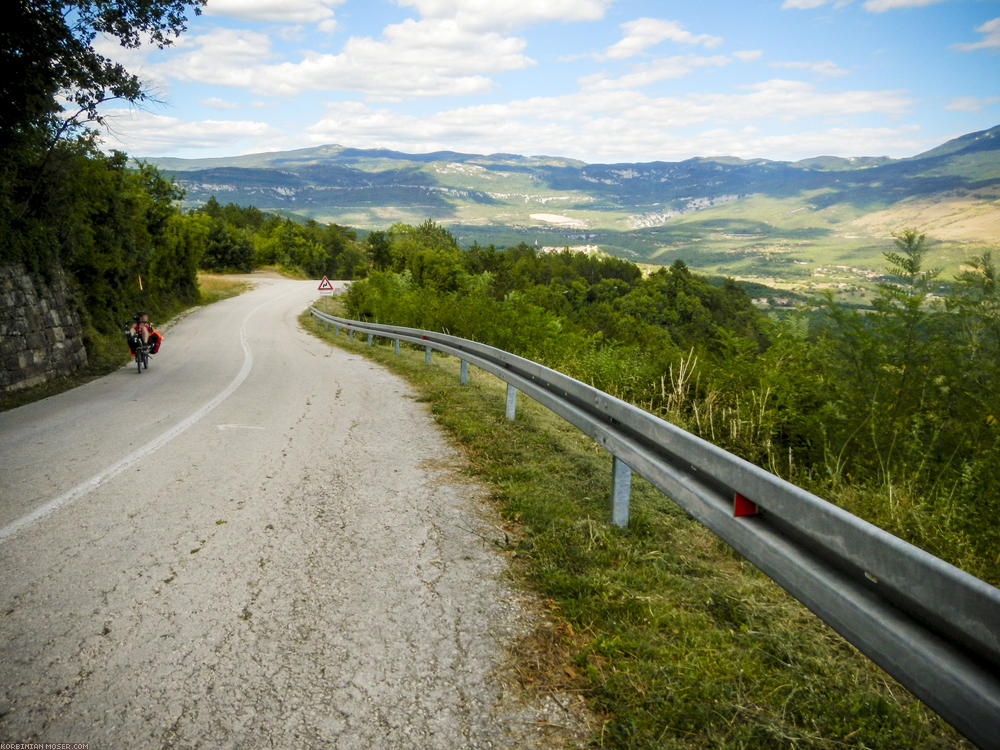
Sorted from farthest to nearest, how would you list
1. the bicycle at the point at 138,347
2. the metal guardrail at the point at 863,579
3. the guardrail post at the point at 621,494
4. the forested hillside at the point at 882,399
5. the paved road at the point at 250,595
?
the bicycle at the point at 138,347
the forested hillside at the point at 882,399
the guardrail post at the point at 621,494
the paved road at the point at 250,595
the metal guardrail at the point at 863,579

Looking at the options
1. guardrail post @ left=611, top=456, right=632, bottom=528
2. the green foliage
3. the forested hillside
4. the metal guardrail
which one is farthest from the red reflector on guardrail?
the green foliage

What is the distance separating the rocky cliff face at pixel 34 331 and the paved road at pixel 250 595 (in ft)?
18.7

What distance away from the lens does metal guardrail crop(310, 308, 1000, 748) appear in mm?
1668

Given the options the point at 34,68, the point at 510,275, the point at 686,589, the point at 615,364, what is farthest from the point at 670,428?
the point at 510,275

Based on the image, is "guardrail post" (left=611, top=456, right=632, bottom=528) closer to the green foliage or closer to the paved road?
the paved road

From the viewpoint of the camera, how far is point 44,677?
8.71 feet

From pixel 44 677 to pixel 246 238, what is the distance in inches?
2998

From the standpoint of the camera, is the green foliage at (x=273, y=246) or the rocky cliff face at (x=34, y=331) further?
the green foliage at (x=273, y=246)

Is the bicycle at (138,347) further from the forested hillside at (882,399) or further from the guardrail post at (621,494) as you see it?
the guardrail post at (621,494)

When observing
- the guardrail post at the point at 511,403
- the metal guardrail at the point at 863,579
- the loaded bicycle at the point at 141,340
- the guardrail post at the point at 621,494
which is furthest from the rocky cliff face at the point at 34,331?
the metal guardrail at the point at 863,579

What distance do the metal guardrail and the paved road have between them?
1.18 metres

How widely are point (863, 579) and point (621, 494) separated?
224 centimetres

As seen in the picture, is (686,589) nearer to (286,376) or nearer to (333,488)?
(333,488)

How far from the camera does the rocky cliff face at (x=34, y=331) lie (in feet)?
37.5
